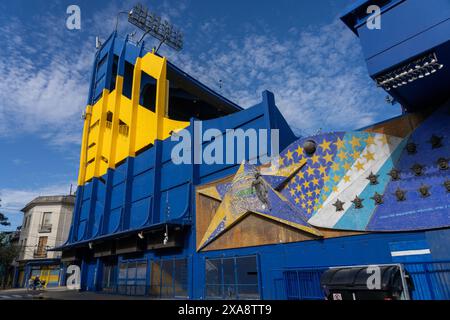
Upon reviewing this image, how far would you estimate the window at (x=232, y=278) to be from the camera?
17547mm

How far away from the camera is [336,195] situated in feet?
48.3

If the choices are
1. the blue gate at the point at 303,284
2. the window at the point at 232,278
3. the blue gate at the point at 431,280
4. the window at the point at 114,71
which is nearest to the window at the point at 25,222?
the window at the point at 114,71

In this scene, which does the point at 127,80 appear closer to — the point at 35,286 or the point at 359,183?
the point at 35,286

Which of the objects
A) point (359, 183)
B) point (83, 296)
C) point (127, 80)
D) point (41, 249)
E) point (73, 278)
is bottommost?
point (83, 296)

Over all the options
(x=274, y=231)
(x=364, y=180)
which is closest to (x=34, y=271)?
(x=274, y=231)

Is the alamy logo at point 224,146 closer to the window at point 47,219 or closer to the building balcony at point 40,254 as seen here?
the window at point 47,219

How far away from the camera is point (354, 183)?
1428 centimetres

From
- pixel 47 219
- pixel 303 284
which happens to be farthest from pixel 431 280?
pixel 47 219

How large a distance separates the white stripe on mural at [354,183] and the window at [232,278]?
16.5 feet

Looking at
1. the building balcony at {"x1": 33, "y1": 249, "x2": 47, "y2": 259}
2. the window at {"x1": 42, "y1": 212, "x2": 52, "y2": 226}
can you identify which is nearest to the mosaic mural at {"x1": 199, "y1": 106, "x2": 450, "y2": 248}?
the building balcony at {"x1": 33, "y1": 249, "x2": 47, "y2": 259}

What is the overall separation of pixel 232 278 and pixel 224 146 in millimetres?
8450
